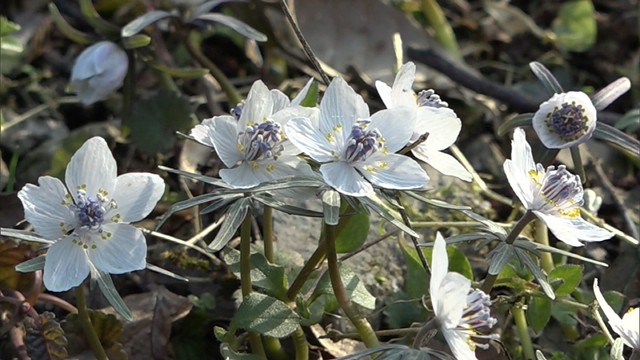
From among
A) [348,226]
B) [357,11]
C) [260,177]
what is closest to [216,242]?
[260,177]

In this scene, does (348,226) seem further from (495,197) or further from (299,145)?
(495,197)

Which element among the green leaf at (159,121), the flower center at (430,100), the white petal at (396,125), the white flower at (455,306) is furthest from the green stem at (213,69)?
the white flower at (455,306)

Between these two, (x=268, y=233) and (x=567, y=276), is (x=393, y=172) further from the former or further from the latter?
(x=567, y=276)

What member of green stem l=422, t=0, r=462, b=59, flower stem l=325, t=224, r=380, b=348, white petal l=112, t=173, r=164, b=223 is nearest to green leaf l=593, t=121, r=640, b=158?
flower stem l=325, t=224, r=380, b=348

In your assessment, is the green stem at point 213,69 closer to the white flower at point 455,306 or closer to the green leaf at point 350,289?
the green leaf at point 350,289

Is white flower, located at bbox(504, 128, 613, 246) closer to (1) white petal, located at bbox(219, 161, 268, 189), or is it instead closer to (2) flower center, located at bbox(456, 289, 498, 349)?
(2) flower center, located at bbox(456, 289, 498, 349)
